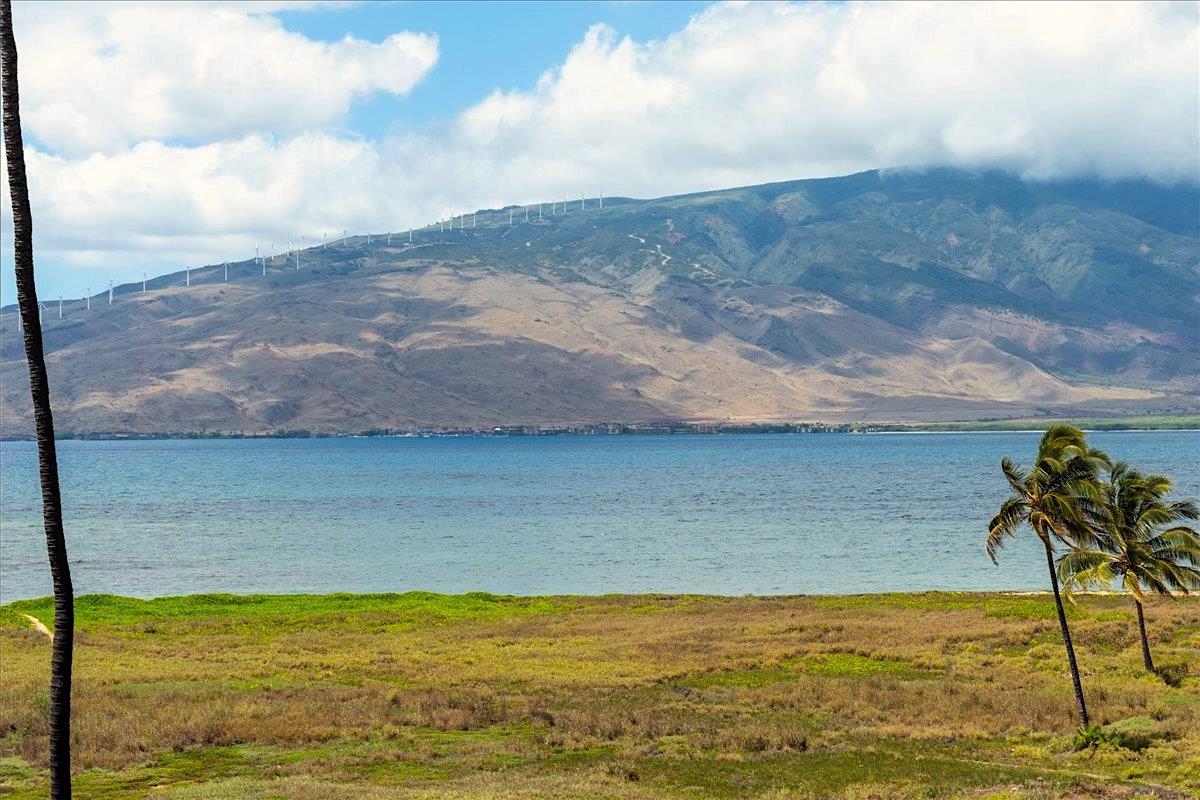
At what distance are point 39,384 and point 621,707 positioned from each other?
Result: 28.0 meters

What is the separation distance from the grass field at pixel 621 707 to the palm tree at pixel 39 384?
1231cm

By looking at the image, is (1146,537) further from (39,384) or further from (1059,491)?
(39,384)

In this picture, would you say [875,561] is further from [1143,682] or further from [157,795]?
[157,795]

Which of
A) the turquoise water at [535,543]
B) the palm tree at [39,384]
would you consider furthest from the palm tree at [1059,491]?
the turquoise water at [535,543]

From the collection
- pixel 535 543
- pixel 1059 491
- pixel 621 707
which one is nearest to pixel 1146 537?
pixel 1059 491

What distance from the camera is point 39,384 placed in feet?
53.3

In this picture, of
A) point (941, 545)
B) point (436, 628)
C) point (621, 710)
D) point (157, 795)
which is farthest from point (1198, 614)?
point (941, 545)

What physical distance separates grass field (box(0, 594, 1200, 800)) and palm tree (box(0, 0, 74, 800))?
12.3 metres

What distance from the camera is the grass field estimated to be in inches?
1216

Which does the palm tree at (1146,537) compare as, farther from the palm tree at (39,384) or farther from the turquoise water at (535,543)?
the turquoise water at (535,543)

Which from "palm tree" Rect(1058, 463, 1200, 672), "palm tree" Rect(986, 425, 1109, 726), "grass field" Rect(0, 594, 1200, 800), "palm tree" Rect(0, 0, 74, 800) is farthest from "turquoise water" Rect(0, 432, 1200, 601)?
"palm tree" Rect(0, 0, 74, 800)

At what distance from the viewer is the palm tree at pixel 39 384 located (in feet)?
53.4

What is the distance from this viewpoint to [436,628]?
65.5 meters

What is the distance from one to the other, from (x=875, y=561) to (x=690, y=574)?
17.7 metres
